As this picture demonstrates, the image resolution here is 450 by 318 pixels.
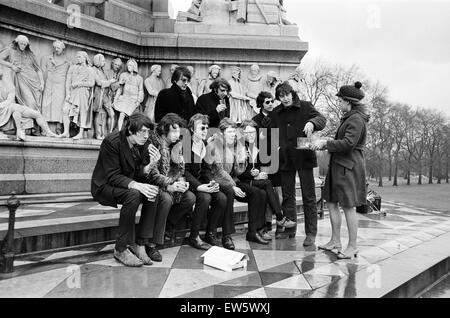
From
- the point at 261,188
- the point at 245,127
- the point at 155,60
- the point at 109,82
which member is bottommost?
the point at 261,188

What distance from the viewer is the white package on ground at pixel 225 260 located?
3703 millimetres

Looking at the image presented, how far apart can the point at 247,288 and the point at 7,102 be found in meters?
6.03

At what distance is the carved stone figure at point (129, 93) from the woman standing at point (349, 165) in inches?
209

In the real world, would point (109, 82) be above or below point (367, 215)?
above

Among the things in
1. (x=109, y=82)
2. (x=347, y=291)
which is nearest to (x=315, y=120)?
(x=347, y=291)

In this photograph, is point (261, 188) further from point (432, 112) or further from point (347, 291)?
point (432, 112)

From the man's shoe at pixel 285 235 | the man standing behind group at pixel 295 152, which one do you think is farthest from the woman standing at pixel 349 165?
the man's shoe at pixel 285 235

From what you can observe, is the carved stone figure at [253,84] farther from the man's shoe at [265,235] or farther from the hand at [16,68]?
the hand at [16,68]

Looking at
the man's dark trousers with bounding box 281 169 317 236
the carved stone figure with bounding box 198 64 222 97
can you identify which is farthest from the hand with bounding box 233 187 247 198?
the carved stone figure with bounding box 198 64 222 97

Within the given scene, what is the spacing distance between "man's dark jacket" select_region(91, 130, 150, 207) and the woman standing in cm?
219

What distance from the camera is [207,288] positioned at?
315 cm

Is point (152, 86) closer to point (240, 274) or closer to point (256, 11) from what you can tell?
point (256, 11)

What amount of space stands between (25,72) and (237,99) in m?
4.53

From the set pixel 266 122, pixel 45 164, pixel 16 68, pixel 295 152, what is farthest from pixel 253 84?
pixel 16 68
